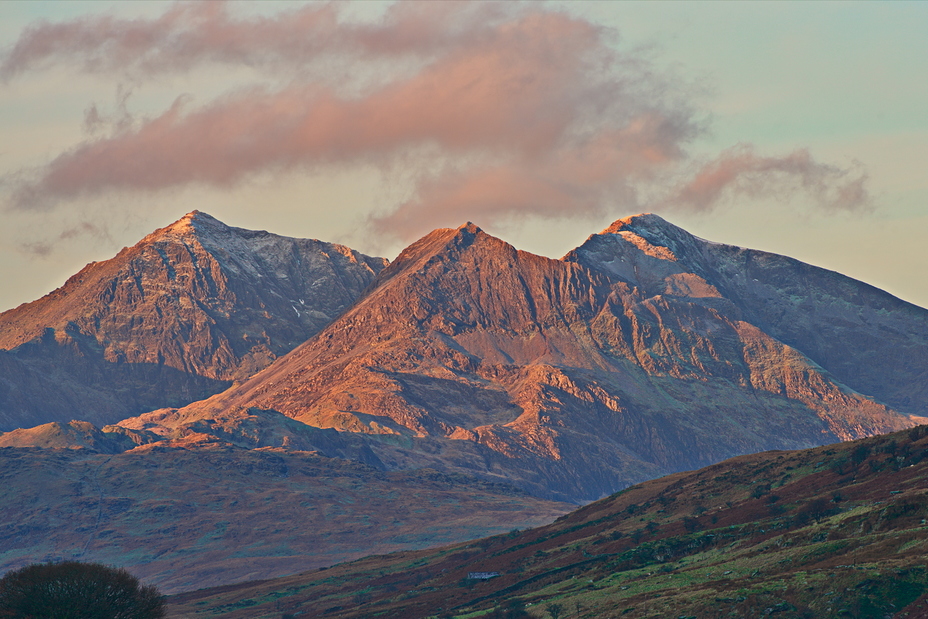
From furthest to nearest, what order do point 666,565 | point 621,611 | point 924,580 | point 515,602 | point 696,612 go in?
1. point 515,602
2. point 666,565
3. point 621,611
4. point 696,612
5. point 924,580

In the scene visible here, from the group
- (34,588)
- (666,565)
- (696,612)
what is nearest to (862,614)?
(696,612)

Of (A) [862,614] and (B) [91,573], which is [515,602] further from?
(A) [862,614]

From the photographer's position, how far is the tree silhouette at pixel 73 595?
5448 inches

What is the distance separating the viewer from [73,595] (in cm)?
14138

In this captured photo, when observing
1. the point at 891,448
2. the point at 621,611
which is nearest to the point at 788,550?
the point at 621,611

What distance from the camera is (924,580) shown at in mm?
113250

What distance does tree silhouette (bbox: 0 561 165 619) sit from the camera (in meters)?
138

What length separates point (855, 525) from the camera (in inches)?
Result: 5684

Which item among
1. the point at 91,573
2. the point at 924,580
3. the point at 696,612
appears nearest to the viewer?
the point at 924,580

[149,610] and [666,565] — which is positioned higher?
[149,610]

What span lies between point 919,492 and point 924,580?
1264 inches

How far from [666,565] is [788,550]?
1355 inches

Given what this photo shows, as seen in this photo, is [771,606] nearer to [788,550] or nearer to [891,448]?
[788,550]

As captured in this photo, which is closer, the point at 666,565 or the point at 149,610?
the point at 149,610
